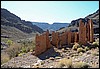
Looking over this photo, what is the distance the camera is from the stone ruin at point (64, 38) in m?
34.3

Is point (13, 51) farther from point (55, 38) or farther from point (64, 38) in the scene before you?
point (64, 38)

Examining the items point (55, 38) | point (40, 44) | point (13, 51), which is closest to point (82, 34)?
point (55, 38)

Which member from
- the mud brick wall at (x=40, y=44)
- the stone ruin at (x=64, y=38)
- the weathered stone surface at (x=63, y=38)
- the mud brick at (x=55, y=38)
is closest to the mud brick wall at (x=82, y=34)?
the stone ruin at (x=64, y=38)

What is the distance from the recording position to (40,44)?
113ft

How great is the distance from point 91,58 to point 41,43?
1110cm

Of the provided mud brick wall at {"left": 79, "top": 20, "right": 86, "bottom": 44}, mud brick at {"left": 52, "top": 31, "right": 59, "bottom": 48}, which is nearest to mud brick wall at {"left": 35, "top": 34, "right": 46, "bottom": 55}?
mud brick at {"left": 52, "top": 31, "right": 59, "bottom": 48}

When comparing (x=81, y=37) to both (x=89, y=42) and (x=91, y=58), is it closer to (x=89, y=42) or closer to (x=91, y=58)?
(x=89, y=42)

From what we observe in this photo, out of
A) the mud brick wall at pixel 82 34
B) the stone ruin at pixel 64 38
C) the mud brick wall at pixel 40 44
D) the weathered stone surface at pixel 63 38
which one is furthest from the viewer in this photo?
the weathered stone surface at pixel 63 38

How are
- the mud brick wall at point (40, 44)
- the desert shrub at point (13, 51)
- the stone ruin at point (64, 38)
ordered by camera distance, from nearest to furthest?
the mud brick wall at point (40, 44) < the stone ruin at point (64, 38) < the desert shrub at point (13, 51)

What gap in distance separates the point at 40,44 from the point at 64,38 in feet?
15.1

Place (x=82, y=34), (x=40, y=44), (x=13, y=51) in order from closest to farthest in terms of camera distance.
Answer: (x=40, y=44), (x=82, y=34), (x=13, y=51)

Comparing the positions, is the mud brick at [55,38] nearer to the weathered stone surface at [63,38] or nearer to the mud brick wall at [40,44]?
the weathered stone surface at [63,38]

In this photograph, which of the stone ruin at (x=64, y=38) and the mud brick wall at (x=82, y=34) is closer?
the stone ruin at (x=64, y=38)

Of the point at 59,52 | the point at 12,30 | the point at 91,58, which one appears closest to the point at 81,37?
the point at 59,52
